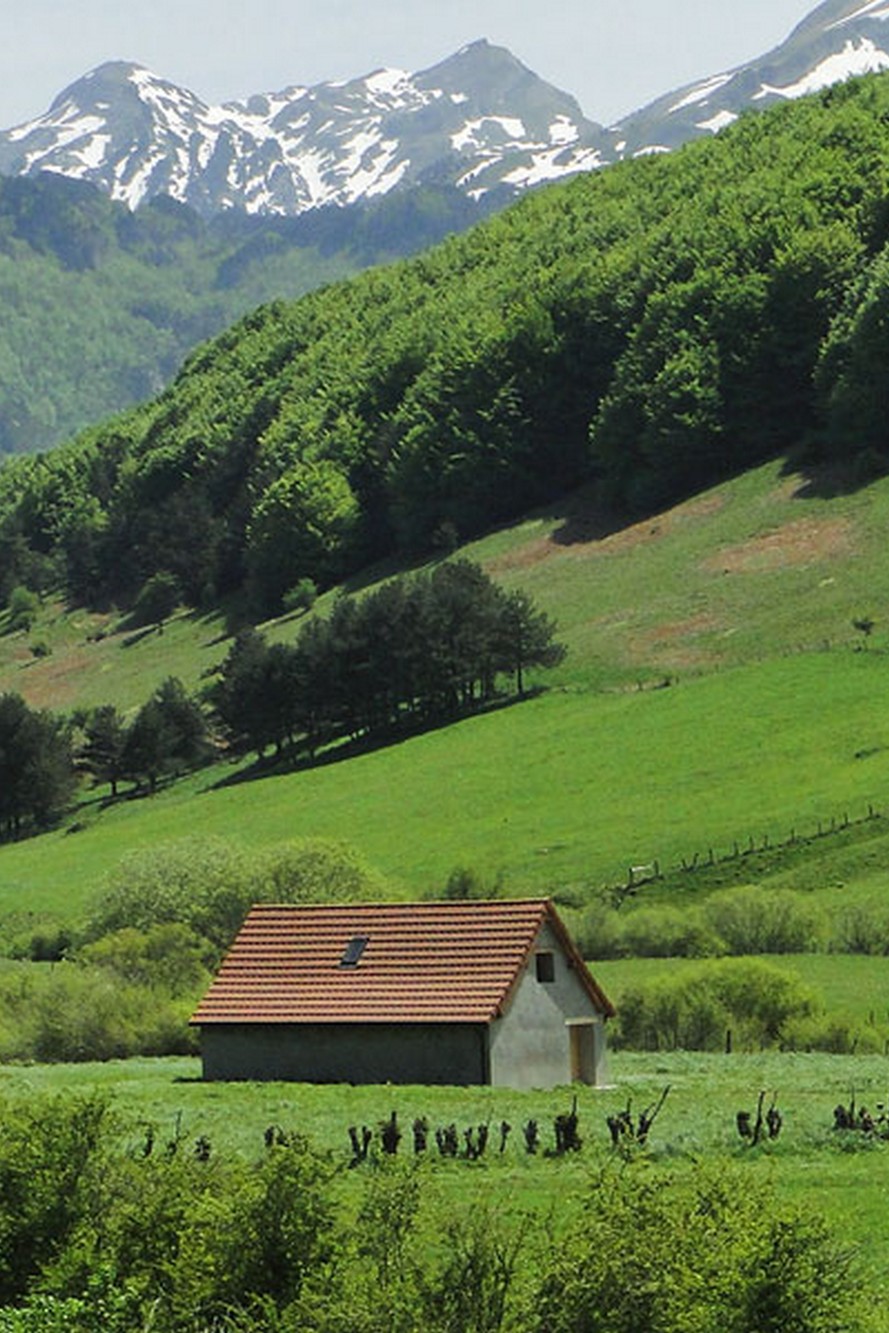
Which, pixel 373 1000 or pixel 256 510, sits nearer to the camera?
pixel 373 1000

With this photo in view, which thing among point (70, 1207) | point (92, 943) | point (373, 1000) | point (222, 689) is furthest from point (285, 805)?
point (70, 1207)

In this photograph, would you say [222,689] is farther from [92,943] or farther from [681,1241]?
[681,1241]

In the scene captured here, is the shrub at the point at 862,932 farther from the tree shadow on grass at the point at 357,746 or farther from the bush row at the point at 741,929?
the tree shadow on grass at the point at 357,746

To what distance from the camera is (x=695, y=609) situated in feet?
446

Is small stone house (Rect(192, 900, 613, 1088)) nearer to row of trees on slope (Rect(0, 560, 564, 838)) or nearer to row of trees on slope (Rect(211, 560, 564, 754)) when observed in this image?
row of trees on slope (Rect(211, 560, 564, 754))

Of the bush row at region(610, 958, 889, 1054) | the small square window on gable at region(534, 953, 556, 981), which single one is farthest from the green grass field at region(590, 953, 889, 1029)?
the small square window on gable at region(534, 953, 556, 981)

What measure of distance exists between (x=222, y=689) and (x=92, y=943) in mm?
56400

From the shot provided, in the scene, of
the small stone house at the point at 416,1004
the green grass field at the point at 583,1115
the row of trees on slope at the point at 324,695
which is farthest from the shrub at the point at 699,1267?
the row of trees on slope at the point at 324,695

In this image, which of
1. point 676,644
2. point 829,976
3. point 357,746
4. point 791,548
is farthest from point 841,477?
point 829,976

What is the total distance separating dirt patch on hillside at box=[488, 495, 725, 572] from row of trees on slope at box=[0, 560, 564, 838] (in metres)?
18.8

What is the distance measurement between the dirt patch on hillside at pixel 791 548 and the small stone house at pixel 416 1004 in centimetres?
7917

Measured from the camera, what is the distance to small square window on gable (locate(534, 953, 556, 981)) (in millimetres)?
59438

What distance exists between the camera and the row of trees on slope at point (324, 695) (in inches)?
5217

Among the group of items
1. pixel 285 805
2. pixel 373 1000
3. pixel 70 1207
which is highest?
pixel 70 1207
